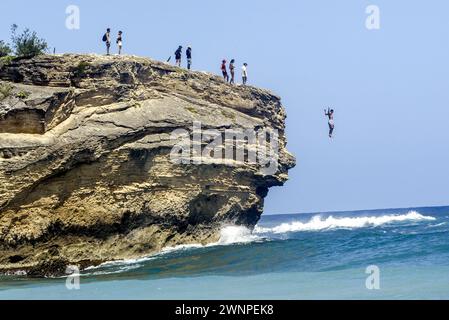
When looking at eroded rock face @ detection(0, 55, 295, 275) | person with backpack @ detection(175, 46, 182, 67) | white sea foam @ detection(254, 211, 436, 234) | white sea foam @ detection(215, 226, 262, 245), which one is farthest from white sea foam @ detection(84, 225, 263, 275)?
white sea foam @ detection(254, 211, 436, 234)

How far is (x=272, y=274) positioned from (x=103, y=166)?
32.8 feet

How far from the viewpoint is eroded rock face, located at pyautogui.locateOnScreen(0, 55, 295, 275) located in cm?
2555

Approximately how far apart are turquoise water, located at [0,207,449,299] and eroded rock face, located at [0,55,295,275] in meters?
1.57

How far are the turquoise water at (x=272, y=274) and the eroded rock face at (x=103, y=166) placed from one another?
1572 mm

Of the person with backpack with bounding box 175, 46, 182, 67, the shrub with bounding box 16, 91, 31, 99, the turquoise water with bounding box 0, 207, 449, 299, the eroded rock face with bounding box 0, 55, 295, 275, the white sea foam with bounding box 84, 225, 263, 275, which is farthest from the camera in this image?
the person with backpack with bounding box 175, 46, 182, 67

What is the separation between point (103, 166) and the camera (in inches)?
1065

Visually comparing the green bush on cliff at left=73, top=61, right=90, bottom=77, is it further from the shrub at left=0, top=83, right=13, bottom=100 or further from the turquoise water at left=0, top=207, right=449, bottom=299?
the turquoise water at left=0, top=207, right=449, bottom=299

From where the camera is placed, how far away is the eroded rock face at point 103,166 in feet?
83.8

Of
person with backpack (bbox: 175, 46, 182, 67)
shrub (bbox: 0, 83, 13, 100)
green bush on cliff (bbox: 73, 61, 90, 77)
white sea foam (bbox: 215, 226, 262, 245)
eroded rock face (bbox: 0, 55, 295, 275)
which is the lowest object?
white sea foam (bbox: 215, 226, 262, 245)

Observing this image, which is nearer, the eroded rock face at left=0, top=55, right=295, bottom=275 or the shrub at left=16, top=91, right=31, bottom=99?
the eroded rock face at left=0, top=55, right=295, bottom=275

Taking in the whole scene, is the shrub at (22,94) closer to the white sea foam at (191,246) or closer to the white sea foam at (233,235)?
the white sea foam at (191,246)

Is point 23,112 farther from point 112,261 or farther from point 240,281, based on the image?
point 240,281

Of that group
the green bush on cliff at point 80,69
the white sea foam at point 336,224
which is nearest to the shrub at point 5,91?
the green bush on cliff at point 80,69
